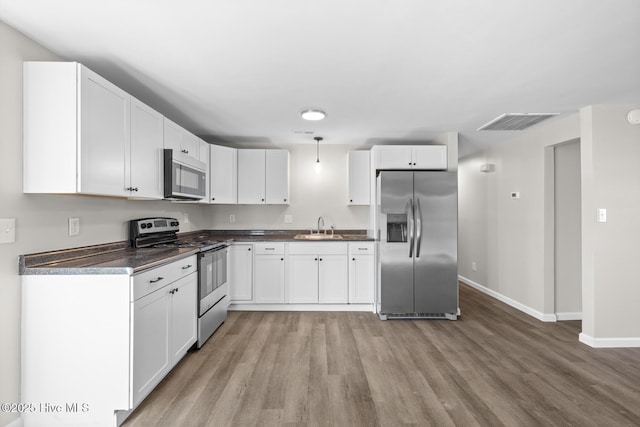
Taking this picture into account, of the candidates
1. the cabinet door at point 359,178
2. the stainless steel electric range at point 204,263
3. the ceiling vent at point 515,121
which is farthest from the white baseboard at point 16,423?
the ceiling vent at point 515,121

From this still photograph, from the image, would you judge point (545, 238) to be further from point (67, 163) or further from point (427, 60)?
point (67, 163)

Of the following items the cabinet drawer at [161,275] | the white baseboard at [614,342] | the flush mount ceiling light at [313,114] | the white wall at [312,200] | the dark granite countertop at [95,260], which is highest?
the flush mount ceiling light at [313,114]

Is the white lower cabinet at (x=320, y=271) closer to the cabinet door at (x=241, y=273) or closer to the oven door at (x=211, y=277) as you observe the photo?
the cabinet door at (x=241, y=273)

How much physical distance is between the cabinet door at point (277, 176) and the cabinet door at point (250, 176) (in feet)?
0.23

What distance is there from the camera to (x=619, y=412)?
2072 mm

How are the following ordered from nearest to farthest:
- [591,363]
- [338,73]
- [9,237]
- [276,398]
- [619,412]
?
[9,237]
[619,412]
[276,398]
[338,73]
[591,363]

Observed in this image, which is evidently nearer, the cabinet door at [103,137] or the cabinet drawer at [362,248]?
the cabinet door at [103,137]

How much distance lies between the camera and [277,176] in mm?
4496

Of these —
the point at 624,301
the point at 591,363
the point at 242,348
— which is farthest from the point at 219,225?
the point at 624,301

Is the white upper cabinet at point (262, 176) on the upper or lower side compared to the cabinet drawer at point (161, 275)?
upper

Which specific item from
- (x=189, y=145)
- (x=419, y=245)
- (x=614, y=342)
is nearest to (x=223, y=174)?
(x=189, y=145)

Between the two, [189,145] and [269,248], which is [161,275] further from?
[269,248]

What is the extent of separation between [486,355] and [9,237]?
11.8 feet

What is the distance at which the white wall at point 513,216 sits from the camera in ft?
12.5
